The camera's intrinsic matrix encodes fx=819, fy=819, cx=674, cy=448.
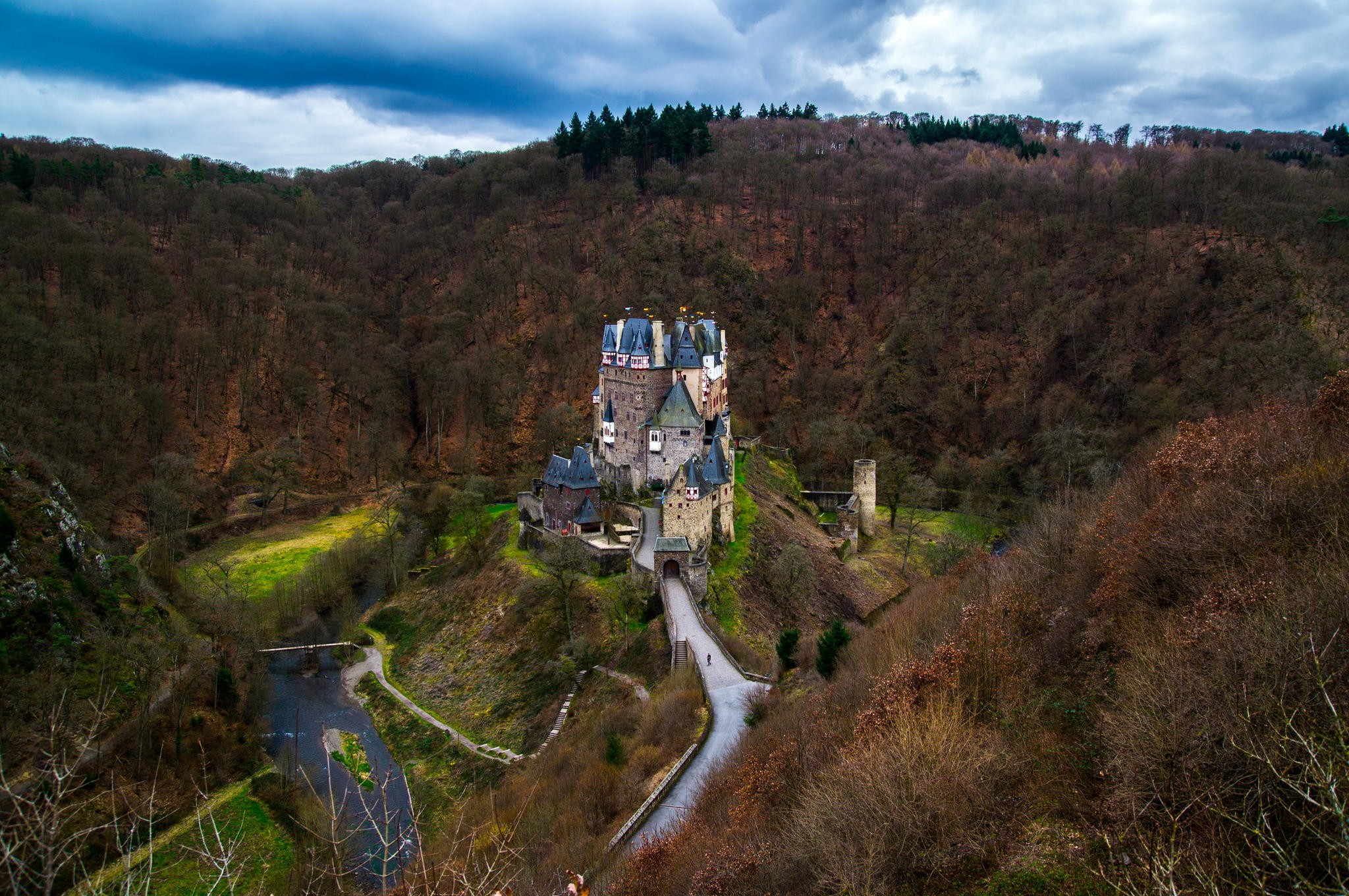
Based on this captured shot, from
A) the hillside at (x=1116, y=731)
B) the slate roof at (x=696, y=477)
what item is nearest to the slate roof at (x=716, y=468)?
the slate roof at (x=696, y=477)

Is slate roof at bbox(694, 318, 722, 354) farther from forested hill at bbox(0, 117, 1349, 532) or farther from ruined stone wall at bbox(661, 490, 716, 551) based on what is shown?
forested hill at bbox(0, 117, 1349, 532)

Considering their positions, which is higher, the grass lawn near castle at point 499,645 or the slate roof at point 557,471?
the slate roof at point 557,471

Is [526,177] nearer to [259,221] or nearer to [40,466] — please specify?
[259,221]

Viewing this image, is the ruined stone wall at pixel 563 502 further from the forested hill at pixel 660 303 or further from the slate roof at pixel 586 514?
the forested hill at pixel 660 303

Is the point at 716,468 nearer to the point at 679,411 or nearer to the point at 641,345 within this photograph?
the point at 679,411

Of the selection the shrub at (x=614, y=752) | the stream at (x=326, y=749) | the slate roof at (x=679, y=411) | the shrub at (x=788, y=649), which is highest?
the slate roof at (x=679, y=411)

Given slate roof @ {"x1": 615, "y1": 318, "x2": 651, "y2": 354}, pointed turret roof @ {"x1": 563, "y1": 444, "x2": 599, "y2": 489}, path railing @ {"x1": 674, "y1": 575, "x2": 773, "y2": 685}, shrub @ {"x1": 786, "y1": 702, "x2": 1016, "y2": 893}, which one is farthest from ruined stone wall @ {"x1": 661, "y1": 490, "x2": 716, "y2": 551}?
shrub @ {"x1": 786, "y1": 702, "x2": 1016, "y2": 893}

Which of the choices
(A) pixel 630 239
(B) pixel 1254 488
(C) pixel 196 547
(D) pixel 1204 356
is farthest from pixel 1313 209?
(C) pixel 196 547
